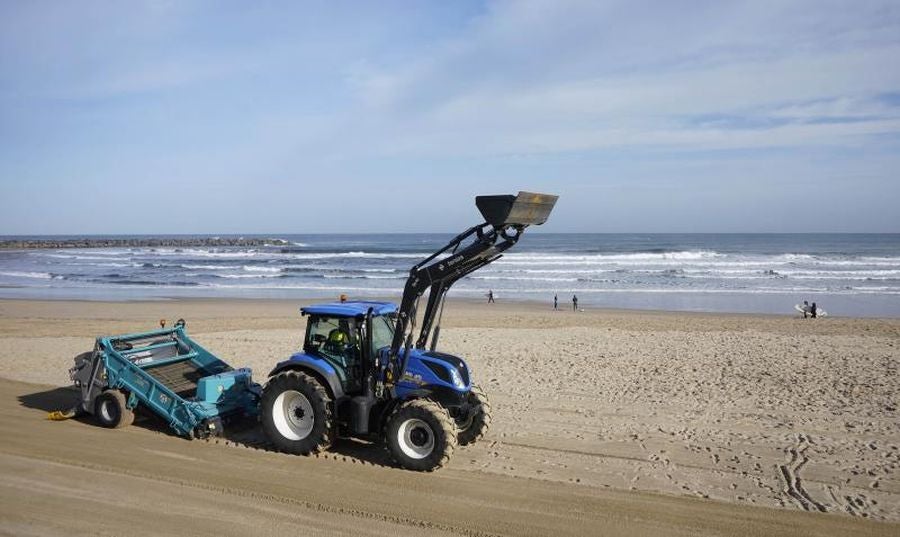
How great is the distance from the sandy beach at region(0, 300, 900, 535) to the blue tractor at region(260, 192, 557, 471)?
0.35 meters

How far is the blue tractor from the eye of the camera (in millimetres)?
6977

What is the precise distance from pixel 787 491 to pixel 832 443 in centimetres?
208

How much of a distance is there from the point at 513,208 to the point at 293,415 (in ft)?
11.7

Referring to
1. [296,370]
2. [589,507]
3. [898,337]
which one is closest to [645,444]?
[589,507]

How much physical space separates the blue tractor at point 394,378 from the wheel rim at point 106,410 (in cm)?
220

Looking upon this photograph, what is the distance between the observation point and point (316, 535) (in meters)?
5.63

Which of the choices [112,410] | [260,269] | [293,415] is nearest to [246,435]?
[293,415]

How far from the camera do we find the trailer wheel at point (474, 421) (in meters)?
7.80

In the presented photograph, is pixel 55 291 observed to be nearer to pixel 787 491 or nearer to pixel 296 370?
pixel 296 370

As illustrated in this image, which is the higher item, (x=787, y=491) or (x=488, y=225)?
(x=488, y=225)

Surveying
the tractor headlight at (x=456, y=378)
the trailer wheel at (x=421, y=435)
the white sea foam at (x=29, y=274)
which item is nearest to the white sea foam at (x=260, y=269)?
the white sea foam at (x=29, y=274)

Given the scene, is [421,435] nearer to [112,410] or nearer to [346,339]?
[346,339]

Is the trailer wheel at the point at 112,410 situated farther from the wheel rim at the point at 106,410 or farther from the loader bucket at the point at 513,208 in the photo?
the loader bucket at the point at 513,208

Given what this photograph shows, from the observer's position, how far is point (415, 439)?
7.13 meters
